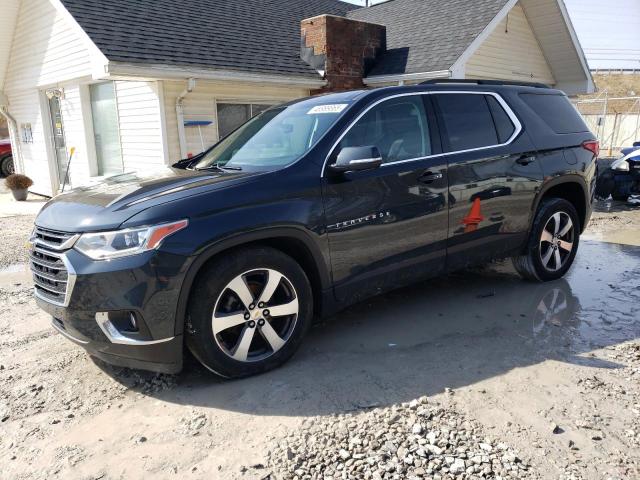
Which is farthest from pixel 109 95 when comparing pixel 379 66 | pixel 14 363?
pixel 14 363

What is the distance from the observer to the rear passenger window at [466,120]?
432cm

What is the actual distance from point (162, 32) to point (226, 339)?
8.58 meters

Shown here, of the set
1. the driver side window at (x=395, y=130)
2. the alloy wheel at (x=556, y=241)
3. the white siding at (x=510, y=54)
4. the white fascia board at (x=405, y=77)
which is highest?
the white siding at (x=510, y=54)

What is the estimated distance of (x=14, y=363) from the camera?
152 inches

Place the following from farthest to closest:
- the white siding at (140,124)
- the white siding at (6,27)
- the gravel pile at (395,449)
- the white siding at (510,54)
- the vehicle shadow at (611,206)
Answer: the white siding at (6,27) < the white siding at (510,54) < the vehicle shadow at (611,206) < the white siding at (140,124) < the gravel pile at (395,449)

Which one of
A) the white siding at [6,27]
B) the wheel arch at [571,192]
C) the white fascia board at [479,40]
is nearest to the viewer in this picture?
the wheel arch at [571,192]

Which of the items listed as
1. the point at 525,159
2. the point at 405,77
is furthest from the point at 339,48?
the point at 525,159

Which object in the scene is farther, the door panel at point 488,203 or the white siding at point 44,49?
the white siding at point 44,49

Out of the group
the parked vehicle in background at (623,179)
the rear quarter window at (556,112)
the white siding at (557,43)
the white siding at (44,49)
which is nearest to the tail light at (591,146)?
Result: the rear quarter window at (556,112)

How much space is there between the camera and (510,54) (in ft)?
42.4

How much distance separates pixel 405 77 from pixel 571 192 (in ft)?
22.8

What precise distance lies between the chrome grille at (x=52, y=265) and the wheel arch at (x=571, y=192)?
3.97 meters

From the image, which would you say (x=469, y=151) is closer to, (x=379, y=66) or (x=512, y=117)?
(x=512, y=117)

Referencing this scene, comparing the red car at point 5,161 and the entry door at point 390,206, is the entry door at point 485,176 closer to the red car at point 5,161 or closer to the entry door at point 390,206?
the entry door at point 390,206
